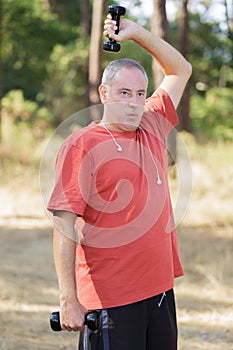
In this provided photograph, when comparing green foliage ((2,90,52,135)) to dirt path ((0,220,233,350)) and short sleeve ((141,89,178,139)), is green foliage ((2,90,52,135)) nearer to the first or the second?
dirt path ((0,220,233,350))

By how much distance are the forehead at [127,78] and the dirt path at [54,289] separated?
9.43ft

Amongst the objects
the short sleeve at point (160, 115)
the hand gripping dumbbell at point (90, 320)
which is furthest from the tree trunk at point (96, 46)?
the hand gripping dumbbell at point (90, 320)

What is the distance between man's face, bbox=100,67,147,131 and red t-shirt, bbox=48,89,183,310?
0.05 meters

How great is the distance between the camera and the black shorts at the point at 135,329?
2.71 metres

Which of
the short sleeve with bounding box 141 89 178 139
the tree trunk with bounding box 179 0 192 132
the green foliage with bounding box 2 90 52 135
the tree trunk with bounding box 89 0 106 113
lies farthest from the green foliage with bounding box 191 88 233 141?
the short sleeve with bounding box 141 89 178 139

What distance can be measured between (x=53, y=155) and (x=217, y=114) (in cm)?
1339

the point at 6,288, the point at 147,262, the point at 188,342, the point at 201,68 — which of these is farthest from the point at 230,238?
the point at 201,68

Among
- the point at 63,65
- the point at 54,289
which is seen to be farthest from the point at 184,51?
the point at 54,289

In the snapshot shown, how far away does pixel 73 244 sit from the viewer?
2.66 meters

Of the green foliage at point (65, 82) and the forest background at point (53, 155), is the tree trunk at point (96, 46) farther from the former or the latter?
the green foliage at point (65, 82)

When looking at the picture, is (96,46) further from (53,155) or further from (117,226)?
(117,226)

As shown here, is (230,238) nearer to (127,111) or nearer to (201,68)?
(127,111)

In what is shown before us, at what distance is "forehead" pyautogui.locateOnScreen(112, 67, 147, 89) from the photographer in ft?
9.20

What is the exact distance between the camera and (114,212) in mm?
2713
